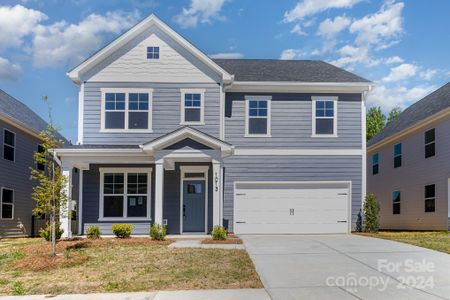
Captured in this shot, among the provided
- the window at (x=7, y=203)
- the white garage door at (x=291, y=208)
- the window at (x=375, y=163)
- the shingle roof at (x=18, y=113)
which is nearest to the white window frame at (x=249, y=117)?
the white garage door at (x=291, y=208)

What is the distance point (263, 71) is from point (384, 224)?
1198 cm

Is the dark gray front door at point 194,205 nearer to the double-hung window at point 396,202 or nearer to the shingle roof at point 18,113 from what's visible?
the shingle roof at point 18,113

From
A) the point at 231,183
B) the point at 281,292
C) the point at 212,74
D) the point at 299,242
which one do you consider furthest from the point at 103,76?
the point at 281,292

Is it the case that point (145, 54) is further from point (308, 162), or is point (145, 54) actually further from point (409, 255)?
point (409, 255)

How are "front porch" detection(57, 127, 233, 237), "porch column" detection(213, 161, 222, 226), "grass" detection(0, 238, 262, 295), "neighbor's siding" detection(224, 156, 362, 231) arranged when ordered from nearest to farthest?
1. "grass" detection(0, 238, 262, 295)
2. "porch column" detection(213, 161, 222, 226)
3. "front porch" detection(57, 127, 233, 237)
4. "neighbor's siding" detection(224, 156, 362, 231)

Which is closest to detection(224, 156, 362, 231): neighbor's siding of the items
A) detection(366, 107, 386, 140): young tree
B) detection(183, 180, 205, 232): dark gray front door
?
detection(183, 180, 205, 232): dark gray front door

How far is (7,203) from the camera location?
2145cm

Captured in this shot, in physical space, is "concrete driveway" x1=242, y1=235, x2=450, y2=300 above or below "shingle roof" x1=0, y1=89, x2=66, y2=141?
below

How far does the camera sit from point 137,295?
28.6 ft

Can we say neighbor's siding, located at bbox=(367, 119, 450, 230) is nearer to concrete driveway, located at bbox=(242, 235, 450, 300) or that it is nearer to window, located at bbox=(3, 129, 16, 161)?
concrete driveway, located at bbox=(242, 235, 450, 300)

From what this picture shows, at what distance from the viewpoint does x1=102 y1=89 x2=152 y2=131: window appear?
19109 millimetres

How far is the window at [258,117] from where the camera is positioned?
19.8m

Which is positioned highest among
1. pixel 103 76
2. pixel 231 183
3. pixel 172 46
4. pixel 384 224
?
pixel 172 46

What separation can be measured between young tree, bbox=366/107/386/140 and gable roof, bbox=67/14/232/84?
29968 mm
